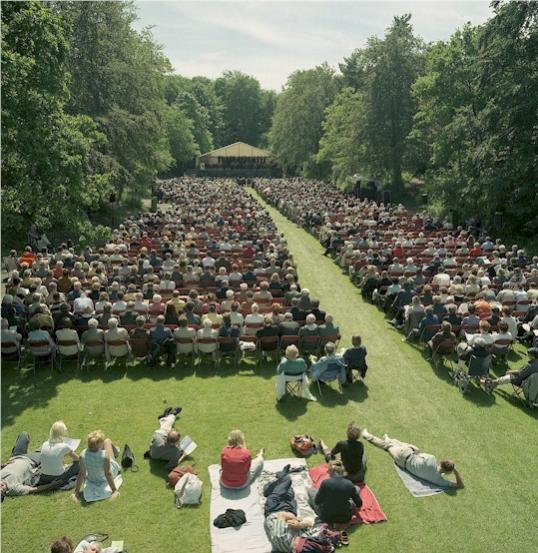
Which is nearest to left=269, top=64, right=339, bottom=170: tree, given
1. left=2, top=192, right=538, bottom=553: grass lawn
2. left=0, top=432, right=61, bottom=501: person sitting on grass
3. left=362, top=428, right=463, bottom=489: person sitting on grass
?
left=2, top=192, right=538, bottom=553: grass lawn

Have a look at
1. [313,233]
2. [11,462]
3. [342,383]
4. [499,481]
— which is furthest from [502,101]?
[11,462]

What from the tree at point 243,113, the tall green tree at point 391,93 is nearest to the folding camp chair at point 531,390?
the tall green tree at point 391,93

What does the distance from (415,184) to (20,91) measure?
39.3m

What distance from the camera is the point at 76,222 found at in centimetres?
1686

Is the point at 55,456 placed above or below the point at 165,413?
above

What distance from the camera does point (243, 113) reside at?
103125 mm

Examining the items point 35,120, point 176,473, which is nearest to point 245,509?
point 176,473

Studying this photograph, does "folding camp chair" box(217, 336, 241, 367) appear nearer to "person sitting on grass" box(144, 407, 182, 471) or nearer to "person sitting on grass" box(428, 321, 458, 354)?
"person sitting on grass" box(144, 407, 182, 471)

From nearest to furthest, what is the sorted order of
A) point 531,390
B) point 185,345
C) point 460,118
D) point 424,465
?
point 424,465 < point 531,390 < point 185,345 < point 460,118

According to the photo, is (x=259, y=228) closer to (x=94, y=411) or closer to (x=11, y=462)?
(x=94, y=411)

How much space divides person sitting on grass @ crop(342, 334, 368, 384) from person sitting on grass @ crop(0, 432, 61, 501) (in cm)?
575

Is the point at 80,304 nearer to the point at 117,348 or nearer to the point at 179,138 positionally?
the point at 117,348

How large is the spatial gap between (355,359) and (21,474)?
20.6ft

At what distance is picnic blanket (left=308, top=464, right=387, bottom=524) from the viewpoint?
6.71m
